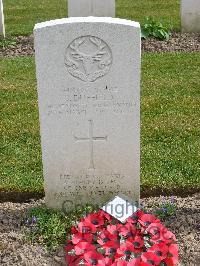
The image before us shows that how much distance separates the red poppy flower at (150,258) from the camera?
3768mm

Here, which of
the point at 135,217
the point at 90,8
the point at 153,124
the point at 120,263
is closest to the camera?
the point at 120,263

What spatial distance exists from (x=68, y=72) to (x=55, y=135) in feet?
1.66

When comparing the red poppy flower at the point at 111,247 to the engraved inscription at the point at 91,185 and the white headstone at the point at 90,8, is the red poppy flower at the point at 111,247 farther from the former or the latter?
the white headstone at the point at 90,8

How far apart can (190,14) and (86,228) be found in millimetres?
6857

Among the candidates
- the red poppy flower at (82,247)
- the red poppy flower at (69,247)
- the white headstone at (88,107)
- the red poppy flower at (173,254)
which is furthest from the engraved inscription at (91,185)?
the red poppy flower at (173,254)

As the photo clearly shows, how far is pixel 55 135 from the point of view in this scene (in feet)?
14.1

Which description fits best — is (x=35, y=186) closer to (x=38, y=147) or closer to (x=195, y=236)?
(x=38, y=147)

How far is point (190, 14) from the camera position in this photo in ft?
33.1

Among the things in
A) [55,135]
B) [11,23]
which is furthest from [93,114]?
[11,23]

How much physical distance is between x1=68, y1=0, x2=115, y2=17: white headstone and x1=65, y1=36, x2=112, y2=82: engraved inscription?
6081 millimetres

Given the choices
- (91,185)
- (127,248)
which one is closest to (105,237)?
(127,248)

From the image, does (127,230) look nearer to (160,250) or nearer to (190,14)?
(160,250)

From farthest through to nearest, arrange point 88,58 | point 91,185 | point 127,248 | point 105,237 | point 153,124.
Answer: point 153,124, point 91,185, point 88,58, point 105,237, point 127,248

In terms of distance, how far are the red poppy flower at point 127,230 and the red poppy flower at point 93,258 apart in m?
0.24
